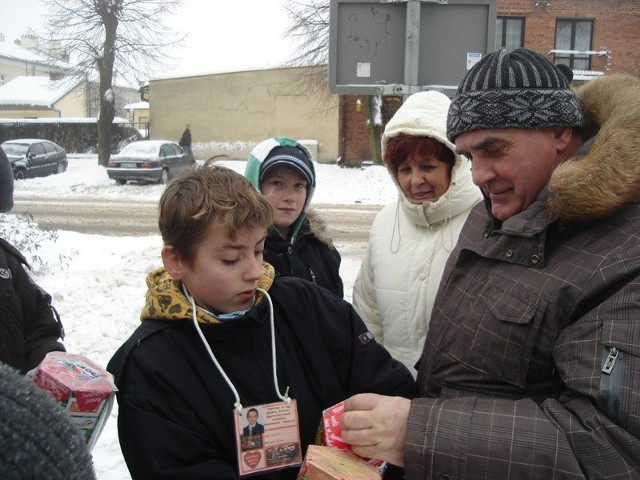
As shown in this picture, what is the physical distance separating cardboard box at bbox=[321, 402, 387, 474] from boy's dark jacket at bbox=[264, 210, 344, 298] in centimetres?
118

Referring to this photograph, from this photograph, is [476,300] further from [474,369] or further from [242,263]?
[242,263]

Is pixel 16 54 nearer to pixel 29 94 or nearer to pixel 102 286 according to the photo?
pixel 29 94

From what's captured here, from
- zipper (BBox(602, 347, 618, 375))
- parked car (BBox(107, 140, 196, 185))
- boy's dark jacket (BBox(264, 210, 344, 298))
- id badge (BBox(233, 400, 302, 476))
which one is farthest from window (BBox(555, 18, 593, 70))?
zipper (BBox(602, 347, 618, 375))

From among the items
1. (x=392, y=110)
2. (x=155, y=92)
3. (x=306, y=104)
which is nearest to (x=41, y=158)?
(x=155, y=92)

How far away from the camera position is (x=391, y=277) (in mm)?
2770

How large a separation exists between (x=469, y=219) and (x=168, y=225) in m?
1.00

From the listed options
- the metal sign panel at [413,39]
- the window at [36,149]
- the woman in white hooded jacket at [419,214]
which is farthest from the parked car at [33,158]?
the woman in white hooded jacket at [419,214]

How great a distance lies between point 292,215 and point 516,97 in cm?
150

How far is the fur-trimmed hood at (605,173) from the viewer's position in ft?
4.85

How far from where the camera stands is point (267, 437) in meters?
1.79

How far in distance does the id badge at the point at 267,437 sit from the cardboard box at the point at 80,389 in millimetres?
381

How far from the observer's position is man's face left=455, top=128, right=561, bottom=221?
171cm

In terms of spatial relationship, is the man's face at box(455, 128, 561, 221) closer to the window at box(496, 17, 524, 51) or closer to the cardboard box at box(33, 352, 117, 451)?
the cardboard box at box(33, 352, 117, 451)

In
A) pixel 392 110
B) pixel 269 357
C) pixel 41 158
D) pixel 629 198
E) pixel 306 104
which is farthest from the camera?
pixel 306 104
